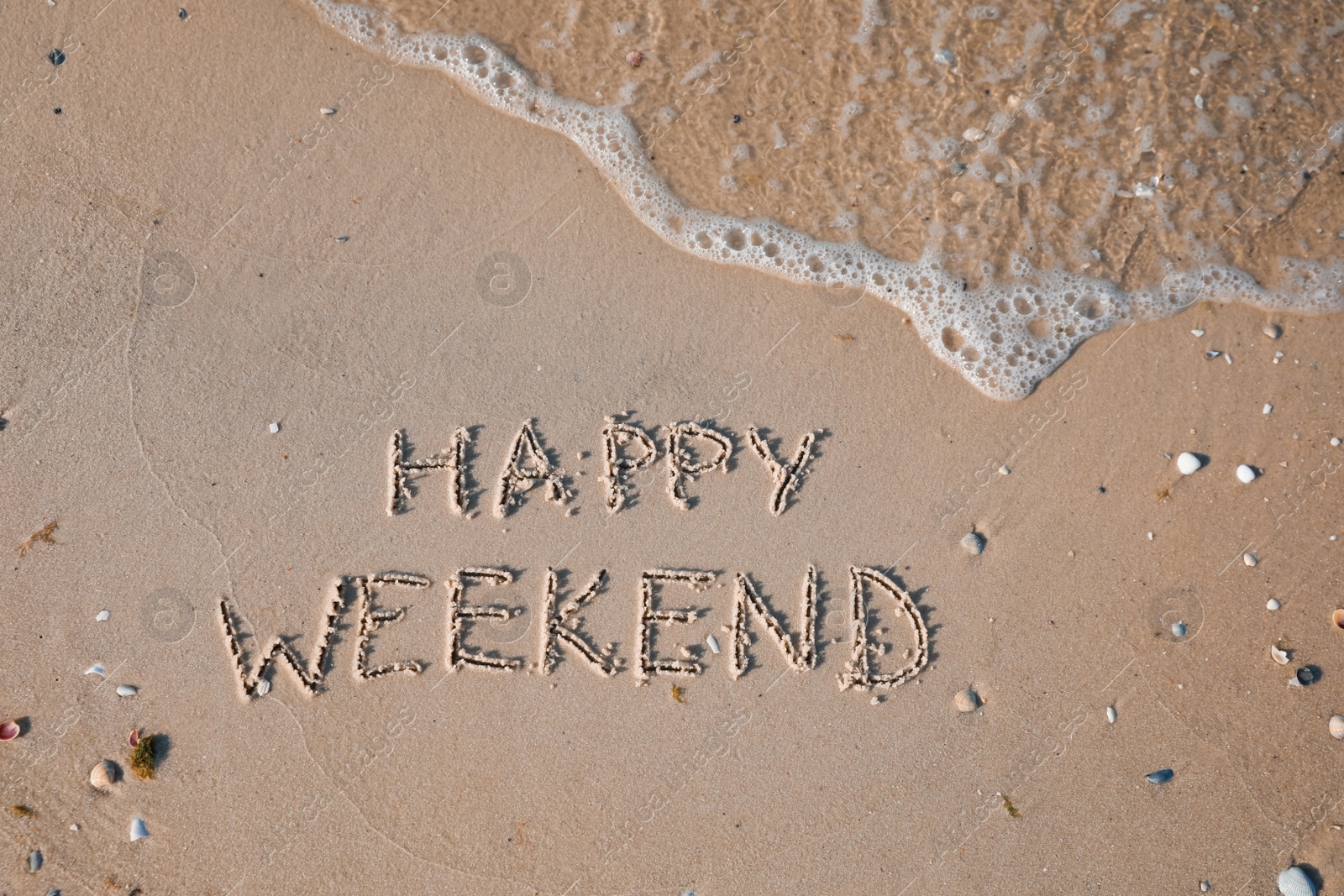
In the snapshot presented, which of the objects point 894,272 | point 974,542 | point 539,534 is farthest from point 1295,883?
point 539,534

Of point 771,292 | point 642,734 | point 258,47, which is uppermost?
point 258,47

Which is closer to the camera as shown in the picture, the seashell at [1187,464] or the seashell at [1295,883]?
the seashell at [1295,883]

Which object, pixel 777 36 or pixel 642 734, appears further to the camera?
pixel 777 36

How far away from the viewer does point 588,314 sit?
430 cm

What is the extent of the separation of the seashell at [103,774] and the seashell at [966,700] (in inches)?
180

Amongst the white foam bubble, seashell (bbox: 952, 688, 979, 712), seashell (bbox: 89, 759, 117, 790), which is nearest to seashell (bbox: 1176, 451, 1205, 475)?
the white foam bubble

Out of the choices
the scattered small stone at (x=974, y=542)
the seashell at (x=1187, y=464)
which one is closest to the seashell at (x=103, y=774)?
the scattered small stone at (x=974, y=542)

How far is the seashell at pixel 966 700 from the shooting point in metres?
4.12

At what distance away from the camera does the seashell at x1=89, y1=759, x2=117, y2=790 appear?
13.1ft

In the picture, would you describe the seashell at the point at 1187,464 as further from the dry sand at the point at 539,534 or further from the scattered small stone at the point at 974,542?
the scattered small stone at the point at 974,542

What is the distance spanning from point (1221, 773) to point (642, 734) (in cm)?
320

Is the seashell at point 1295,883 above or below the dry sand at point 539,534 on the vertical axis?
below

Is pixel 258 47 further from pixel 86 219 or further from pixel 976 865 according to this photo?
pixel 976 865

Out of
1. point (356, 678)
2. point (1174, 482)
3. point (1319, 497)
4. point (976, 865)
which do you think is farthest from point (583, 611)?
point (1319, 497)
